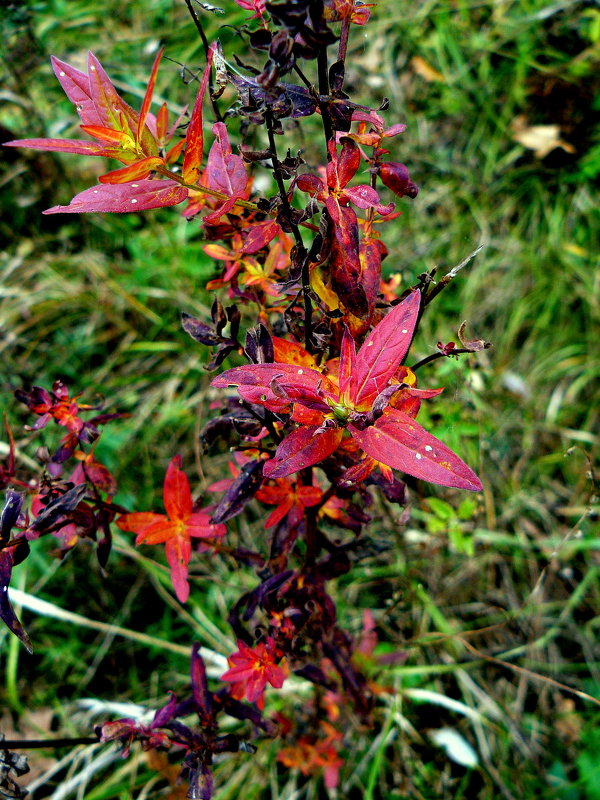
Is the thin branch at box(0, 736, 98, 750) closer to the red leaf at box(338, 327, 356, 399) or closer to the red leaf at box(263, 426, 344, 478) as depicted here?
the red leaf at box(263, 426, 344, 478)

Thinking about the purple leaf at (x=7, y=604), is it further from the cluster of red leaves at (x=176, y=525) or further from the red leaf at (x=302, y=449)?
the red leaf at (x=302, y=449)

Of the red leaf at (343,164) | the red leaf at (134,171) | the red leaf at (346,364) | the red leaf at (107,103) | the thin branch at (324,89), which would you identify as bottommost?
the red leaf at (346,364)

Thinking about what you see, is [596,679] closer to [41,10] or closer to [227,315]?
[227,315]

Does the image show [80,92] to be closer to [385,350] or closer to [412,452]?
[385,350]

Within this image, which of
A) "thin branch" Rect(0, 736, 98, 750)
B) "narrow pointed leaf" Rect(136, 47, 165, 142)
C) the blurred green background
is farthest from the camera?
the blurred green background

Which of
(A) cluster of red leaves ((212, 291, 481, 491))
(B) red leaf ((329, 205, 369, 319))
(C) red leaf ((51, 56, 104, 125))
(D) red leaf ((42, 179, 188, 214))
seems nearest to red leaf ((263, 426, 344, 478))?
(A) cluster of red leaves ((212, 291, 481, 491))

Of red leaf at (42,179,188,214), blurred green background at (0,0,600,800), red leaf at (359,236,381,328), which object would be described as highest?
red leaf at (42,179,188,214)

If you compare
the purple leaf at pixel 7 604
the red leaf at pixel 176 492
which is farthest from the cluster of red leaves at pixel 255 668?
the purple leaf at pixel 7 604
